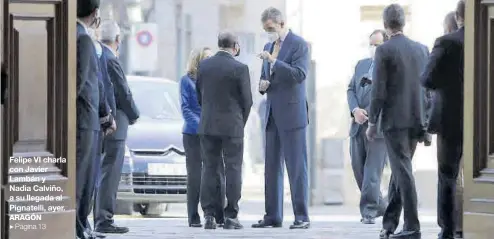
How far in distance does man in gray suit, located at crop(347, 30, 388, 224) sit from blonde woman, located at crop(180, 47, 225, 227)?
1729 millimetres

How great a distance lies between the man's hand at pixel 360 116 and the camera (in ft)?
50.8

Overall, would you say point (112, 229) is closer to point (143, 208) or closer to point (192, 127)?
point (192, 127)

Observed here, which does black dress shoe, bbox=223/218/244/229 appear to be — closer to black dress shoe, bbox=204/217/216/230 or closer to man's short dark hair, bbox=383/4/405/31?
black dress shoe, bbox=204/217/216/230

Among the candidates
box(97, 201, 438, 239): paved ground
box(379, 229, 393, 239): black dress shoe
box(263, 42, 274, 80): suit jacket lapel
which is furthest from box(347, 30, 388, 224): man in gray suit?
box(379, 229, 393, 239): black dress shoe

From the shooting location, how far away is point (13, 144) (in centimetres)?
1032

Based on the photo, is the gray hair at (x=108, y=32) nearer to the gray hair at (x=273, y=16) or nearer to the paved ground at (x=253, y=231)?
the gray hair at (x=273, y=16)

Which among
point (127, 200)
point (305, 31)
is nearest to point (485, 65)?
point (127, 200)

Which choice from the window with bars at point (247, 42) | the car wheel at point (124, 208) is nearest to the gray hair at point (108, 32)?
the car wheel at point (124, 208)

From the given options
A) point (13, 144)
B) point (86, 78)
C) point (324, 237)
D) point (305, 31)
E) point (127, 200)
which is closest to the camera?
point (13, 144)

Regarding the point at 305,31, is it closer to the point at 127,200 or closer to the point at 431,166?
the point at 431,166

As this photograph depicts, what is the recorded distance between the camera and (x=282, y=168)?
577 inches

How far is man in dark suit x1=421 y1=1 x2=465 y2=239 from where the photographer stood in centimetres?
1184

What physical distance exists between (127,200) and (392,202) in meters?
5.31

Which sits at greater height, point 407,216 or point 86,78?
point 86,78
